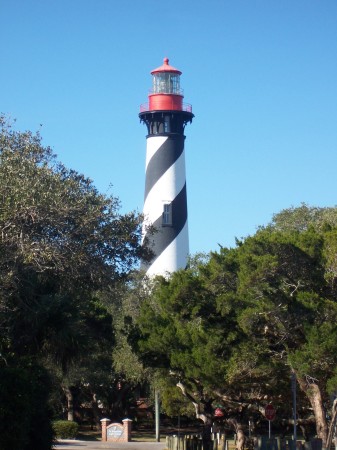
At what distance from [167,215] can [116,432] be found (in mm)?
17343

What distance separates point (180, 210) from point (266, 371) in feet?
103

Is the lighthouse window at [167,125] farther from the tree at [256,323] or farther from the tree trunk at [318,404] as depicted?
the tree trunk at [318,404]

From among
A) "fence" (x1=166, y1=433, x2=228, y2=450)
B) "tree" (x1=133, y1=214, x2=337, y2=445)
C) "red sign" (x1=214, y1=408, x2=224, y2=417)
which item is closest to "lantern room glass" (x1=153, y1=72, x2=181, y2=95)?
"red sign" (x1=214, y1=408, x2=224, y2=417)

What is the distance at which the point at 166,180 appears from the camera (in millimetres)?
61781

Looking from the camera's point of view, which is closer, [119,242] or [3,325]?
[3,325]

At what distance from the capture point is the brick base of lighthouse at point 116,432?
1937 inches

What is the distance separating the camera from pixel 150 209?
202 ft

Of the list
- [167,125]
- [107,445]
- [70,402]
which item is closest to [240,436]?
[107,445]

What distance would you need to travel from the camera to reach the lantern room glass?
65.1 m

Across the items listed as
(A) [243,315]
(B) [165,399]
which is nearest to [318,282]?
(A) [243,315]

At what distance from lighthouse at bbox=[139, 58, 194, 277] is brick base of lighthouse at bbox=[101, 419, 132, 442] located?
13.1 meters

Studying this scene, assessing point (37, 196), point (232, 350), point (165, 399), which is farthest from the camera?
point (165, 399)

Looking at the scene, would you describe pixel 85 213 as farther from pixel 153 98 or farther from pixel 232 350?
pixel 153 98

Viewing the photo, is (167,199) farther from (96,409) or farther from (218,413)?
(218,413)
